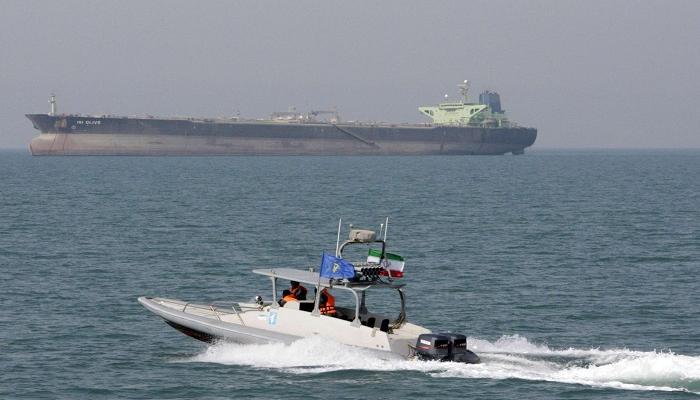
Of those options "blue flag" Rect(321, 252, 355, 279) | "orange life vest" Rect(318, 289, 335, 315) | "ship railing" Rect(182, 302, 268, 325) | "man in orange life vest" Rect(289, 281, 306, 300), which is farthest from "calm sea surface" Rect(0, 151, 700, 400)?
"blue flag" Rect(321, 252, 355, 279)

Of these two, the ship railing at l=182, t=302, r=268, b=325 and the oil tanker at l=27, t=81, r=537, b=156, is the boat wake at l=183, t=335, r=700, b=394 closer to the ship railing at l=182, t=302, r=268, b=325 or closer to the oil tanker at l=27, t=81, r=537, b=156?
the ship railing at l=182, t=302, r=268, b=325

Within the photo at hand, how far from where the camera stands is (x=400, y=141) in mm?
168875

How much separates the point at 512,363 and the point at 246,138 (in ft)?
439

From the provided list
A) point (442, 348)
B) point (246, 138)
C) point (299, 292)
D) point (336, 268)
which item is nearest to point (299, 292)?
point (299, 292)

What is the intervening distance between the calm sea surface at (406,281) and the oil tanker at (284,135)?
72.1m

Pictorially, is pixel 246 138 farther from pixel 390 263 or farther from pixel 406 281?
pixel 390 263

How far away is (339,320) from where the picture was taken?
20.7 meters

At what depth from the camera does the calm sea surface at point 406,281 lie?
19.4 m

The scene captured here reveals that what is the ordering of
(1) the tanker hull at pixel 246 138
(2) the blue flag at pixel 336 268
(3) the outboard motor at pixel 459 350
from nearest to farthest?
(3) the outboard motor at pixel 459 350, (2) the blue flag at pixel 336 268, (1) the tanker hull at pixel 246 138

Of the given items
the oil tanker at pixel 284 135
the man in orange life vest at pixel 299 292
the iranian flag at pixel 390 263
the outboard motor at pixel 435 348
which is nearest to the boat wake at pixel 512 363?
the outboard motor at pixel 435 348

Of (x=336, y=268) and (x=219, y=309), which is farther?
(x=219, y=309)

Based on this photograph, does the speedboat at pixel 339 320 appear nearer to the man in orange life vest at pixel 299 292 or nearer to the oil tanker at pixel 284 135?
the man in orange life vest at pixel 299 292

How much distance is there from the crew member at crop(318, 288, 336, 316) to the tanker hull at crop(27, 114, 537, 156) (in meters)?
124

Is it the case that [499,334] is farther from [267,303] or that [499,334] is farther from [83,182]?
[83,182]
